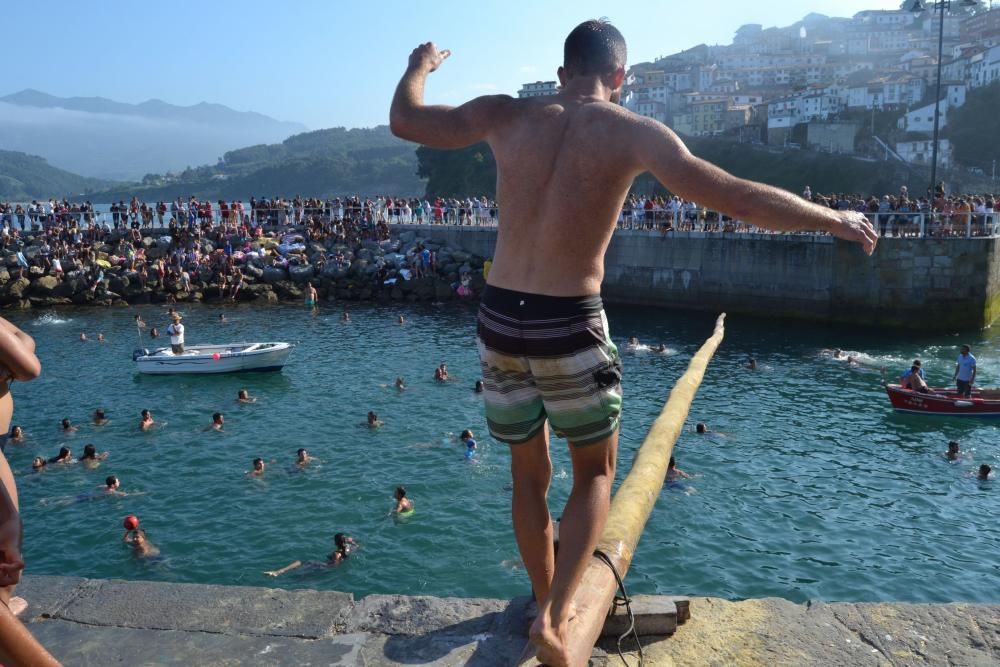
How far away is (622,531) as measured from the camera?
3350 mm

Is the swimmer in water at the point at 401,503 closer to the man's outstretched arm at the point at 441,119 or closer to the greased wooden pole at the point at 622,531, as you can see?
the greased wooden pole at the point at 622,531

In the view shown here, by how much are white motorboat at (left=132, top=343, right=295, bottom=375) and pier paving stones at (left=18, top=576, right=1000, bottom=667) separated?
2156 centimetres

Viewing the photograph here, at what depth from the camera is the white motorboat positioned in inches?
1030

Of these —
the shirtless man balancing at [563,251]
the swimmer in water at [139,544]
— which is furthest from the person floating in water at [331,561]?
the shirtless man balancing at [563,251]

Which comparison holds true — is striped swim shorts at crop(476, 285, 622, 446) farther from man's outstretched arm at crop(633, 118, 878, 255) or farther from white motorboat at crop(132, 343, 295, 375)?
white motorboat at crop(132, 343, 295, 375)

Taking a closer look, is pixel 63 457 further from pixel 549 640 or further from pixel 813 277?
pixel 813 277

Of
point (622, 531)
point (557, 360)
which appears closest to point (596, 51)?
point (557, 360)

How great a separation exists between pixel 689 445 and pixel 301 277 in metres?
28.5

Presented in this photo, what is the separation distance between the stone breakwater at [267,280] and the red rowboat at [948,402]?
22.9 meters

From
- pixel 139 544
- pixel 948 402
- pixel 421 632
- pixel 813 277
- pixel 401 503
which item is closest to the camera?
pixel 421 632

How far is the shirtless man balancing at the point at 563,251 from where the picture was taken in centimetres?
289

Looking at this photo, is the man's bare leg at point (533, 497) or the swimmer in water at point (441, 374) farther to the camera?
the swimmer in water at point (441, 374)

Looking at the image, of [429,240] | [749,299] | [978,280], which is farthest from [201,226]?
[978,280]

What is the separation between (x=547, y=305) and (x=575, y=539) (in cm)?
86
